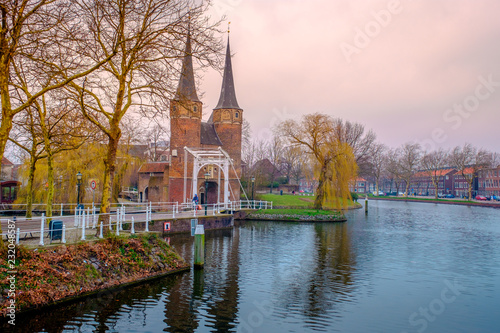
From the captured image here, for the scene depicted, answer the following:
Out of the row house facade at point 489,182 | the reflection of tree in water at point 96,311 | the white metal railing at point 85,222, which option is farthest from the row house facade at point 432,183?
the reflection of tree in water at point 96,311

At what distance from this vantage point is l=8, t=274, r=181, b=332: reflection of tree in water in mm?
8531

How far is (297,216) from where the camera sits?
33188 millimetres

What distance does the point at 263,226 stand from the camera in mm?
29375

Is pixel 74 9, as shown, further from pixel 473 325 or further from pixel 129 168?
pixel 129 168

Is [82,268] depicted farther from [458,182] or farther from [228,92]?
[458,182]

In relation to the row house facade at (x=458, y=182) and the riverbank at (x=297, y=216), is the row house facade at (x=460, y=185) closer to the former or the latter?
the row house facade at (x=458, y=182)

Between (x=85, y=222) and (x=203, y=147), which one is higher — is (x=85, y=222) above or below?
below

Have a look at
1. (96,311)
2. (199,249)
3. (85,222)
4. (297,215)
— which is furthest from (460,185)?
(96,311)

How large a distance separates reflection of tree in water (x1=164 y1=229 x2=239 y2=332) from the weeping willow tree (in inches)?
750

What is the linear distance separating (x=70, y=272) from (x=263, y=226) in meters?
19.9

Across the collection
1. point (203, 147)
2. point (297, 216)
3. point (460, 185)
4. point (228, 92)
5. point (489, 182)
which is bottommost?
point (297, 216)

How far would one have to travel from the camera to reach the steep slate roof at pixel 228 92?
40.9 m

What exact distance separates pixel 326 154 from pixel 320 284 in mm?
22710

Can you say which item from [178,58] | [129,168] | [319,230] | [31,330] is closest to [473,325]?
[31,330]
